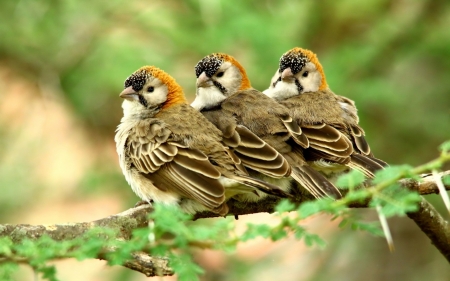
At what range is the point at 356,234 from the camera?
9312mm

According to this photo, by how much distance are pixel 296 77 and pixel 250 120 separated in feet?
3.31

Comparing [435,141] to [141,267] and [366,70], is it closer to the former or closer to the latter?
[366,70]

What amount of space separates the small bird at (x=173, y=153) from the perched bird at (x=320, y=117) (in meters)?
0.72

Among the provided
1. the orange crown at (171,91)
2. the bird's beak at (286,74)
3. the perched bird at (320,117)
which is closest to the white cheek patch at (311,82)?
the perched bird at (320,117)

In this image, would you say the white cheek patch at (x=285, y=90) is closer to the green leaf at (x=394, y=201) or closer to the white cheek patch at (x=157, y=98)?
the white cheek patch at (x=157, y=98)

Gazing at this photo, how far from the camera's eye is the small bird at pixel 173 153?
4.64 meters

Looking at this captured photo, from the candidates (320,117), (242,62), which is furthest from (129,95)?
(242,62)

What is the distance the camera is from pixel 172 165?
16.1 feet

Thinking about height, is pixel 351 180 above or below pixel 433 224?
below

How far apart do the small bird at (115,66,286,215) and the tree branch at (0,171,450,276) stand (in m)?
0.21

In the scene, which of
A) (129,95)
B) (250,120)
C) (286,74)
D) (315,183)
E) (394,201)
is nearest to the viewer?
(394,201)

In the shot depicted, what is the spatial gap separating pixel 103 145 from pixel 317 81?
13.0 feet

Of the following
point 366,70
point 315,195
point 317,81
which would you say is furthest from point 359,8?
point 315,195

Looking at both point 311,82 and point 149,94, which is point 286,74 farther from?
point 149,94
